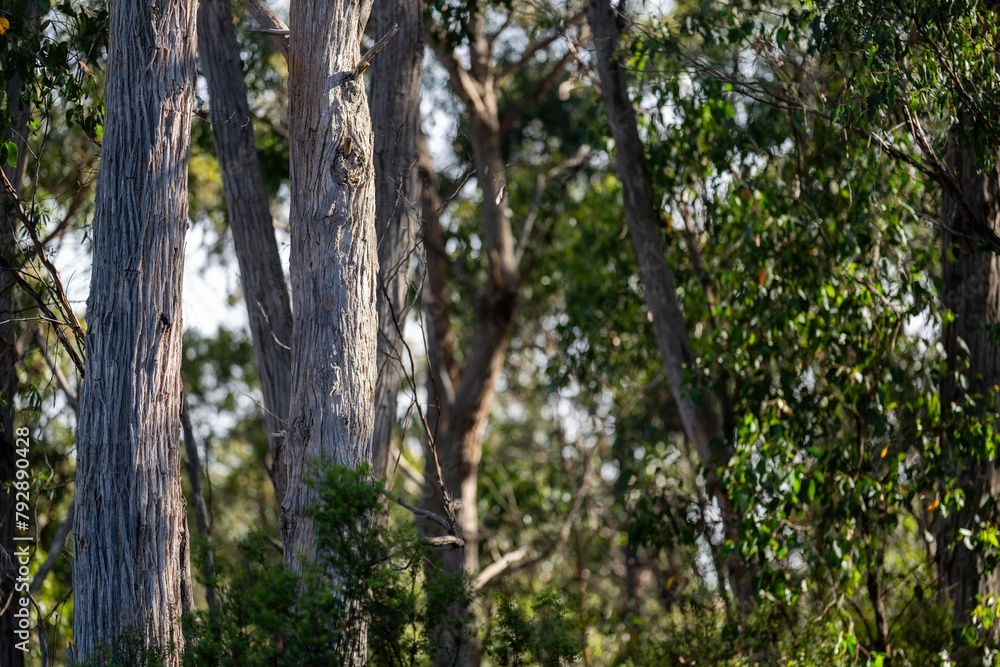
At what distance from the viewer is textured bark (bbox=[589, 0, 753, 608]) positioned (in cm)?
796

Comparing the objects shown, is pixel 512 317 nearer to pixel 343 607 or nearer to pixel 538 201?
pixel 538 201

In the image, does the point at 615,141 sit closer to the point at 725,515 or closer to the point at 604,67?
the point at 604,67

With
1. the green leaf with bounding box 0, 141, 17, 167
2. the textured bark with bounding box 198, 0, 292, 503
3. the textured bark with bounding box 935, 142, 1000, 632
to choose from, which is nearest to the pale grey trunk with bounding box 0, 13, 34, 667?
the green leaf with bounding box 0, 141, 17, 167

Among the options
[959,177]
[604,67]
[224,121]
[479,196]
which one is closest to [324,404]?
[224,121]

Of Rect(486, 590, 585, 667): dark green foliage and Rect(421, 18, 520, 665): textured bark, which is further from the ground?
Rect(421, 18, 520, 665): textured bark

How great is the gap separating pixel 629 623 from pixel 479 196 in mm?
6231

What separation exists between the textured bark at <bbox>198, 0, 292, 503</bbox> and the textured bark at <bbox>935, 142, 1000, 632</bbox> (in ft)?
15.6

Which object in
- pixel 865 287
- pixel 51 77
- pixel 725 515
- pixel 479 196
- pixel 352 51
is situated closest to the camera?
pixel 352 51

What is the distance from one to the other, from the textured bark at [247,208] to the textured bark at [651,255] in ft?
9.48

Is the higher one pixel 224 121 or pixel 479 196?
pixel 479 196

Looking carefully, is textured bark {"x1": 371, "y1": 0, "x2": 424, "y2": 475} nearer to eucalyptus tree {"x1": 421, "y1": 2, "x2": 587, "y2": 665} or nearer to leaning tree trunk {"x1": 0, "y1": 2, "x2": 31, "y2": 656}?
eucalyptus tree {"x1": 421, "y1": 2, "x2": 587, "y2": 665}

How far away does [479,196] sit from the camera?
13227mm

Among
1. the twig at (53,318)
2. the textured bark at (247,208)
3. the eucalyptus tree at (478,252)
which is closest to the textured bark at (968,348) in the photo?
the eucalyptus tree at (478,252)

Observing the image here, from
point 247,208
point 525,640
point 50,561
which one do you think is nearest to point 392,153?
point 247,208
